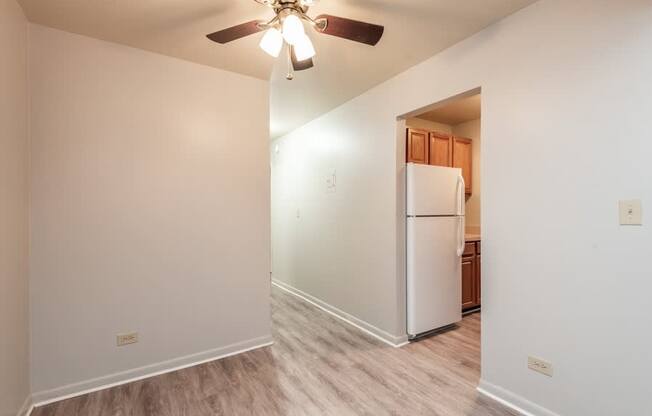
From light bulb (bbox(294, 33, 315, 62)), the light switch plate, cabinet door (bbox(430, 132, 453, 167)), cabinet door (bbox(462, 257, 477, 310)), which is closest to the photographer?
the light switch plate

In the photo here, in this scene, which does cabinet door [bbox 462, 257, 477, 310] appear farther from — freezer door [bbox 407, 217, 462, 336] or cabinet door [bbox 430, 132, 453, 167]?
cabinet door [bbox 430, 132, 453, 167]

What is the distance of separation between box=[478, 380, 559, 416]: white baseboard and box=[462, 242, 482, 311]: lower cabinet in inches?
65.5

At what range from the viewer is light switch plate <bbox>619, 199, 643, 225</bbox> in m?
1.53

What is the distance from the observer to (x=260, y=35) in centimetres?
230

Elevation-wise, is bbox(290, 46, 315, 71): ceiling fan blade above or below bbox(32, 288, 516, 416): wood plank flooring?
above

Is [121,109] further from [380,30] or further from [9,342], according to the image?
[380,30]

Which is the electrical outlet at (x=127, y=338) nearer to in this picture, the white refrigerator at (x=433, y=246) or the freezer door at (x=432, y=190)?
the white refrigerator at (x=433, y=246)

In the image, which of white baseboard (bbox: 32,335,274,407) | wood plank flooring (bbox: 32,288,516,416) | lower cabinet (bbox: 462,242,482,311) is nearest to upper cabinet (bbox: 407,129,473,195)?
lower cabinet (bbox: 462,242,482,311)

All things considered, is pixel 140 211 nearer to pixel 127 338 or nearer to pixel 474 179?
pixel 127 338

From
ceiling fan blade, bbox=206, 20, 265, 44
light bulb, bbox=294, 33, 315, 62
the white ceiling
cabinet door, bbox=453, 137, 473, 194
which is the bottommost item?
cabinet door, bbox=453, 137, 473, 194

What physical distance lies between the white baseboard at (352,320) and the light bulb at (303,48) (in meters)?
2.50

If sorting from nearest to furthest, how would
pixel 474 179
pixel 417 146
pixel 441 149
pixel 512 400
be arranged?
pixel 512 400 < pixel 417 146 < pixel 441 149 < pixel 474 179

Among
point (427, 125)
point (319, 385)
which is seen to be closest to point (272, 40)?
point (319, 385)

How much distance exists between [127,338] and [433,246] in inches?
108
